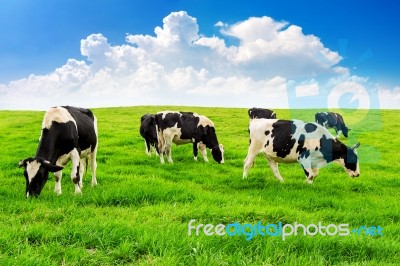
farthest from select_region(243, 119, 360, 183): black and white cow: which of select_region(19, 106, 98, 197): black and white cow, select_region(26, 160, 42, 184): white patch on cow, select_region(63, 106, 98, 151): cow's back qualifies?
select_region(26, 160, 42, 184): white patch on cow

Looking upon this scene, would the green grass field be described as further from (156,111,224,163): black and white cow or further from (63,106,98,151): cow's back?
(156,111,224,163): black and white cow

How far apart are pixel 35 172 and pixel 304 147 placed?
7102 millimetres

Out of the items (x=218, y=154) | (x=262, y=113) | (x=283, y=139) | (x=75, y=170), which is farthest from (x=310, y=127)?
(x=262, y=113)

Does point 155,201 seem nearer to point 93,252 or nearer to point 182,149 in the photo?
point 93,252

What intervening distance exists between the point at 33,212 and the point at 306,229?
4.68m

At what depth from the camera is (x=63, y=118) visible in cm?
913

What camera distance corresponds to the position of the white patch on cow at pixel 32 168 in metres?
7.83

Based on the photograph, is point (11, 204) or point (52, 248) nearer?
point (52, 248)

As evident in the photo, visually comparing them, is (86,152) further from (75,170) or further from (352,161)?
(352,161)

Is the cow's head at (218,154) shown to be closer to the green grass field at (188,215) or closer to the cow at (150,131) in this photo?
the green grass field at (188,215)

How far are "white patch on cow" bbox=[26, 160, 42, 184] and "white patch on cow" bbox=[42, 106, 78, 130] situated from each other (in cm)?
114

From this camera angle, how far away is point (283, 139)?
11312 mm

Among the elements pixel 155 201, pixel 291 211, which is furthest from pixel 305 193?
pixel 155 201

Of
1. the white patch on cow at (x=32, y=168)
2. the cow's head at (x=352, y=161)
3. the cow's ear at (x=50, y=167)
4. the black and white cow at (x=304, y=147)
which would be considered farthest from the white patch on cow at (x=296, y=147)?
the white patch on cow at (x=32, y=168)
